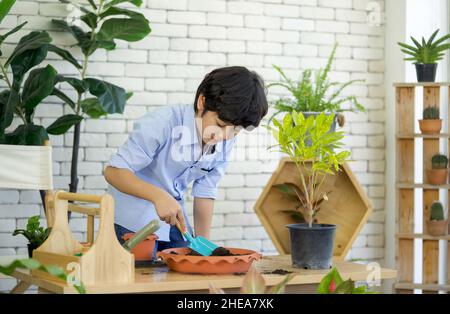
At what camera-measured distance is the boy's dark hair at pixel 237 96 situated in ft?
7.47

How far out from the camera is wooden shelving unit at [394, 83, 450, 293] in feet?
14.7

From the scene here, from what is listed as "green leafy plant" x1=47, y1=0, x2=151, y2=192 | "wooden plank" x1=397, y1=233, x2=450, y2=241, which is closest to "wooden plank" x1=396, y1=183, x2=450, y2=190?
"wooden plank" x1=397, y1=233, x2=450, y2=241

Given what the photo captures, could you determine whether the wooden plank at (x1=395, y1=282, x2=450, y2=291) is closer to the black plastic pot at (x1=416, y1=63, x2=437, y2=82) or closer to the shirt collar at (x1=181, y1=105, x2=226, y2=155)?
the black plastic pot at (x1=416, y1=63, x2=437, y2=82)

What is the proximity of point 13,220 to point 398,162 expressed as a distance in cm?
232

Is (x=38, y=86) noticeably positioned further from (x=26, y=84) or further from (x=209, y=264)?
(x=209, y=264)

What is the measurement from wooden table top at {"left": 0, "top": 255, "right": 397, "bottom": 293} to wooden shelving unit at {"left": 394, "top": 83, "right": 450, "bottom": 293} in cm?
235

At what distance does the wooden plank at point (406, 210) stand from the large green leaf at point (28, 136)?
2.19 metres

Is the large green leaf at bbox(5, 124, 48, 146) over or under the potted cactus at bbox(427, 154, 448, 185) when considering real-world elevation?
over

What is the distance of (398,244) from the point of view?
4527mm

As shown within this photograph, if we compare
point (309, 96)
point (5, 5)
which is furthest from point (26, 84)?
point (309, 96)

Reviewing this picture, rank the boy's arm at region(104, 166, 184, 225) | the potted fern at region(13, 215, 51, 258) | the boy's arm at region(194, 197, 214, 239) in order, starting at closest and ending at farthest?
1. the boy's arm at region(104, 166, 184, 225)
2. the boy's arm at region(194, 197, 214, 239)
3. the potted fern at region(13, 215, 51, 258)

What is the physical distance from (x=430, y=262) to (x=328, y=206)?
73cm

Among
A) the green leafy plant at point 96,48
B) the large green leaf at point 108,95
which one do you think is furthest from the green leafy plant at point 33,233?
the large green leaf at point 108,95
